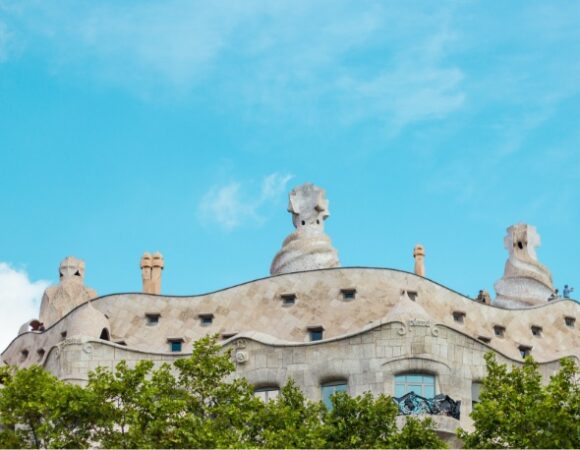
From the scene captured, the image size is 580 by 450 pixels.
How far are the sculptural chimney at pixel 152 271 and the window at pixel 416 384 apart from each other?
11.8 metres

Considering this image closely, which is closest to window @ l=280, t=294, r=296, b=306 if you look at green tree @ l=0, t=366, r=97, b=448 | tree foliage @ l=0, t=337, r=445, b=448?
tree foliage @ l=0, t=337, r=445, b=448

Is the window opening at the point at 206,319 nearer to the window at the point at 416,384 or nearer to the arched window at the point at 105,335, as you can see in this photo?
the arched window at the point at 105,335

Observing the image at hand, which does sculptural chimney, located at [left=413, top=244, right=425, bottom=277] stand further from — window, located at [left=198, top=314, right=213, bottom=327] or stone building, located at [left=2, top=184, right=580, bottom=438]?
window, located at [left=198, top=314, right=213, bottom=327]

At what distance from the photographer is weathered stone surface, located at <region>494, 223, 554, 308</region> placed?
49.2 meters

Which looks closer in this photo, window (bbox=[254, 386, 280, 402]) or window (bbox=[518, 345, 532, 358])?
window (bbox=[254, 386, 280, 402])

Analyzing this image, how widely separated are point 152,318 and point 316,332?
586 cm

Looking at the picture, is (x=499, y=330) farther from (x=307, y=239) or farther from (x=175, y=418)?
(x=175, y=418)

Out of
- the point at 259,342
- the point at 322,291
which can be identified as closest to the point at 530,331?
the point at 322,291

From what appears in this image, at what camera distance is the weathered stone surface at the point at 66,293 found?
4794cm

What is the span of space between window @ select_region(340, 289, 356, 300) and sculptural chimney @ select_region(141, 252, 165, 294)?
7.32 meters

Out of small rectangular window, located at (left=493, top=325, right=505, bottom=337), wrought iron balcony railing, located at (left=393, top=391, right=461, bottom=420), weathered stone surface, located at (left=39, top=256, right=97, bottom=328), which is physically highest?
weathered stone surface, located at (left=39, top=256, right=97, bottom=328)

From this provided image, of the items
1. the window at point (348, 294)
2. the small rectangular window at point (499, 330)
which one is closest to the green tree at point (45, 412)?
the window at point (348, 294)

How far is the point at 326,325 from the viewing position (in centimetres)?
4397

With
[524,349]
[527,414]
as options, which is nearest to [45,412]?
[527,414]
